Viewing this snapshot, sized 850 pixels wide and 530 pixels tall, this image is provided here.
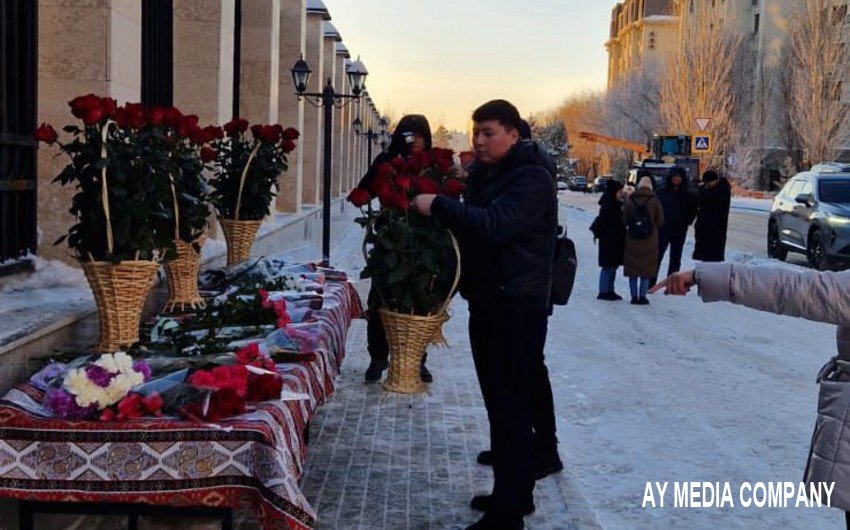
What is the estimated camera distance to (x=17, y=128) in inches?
257

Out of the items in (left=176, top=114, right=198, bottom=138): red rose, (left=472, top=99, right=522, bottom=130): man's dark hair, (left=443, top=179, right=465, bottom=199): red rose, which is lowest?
(left=443, top=179, right=465, bottom=199): red rose

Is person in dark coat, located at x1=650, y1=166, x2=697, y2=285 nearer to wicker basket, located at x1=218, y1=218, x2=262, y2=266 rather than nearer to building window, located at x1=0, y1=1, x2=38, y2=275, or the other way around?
wicker basket, located at x1=218, y1=218, x2=262, y2=266

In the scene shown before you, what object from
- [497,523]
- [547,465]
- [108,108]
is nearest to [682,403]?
[547,465]

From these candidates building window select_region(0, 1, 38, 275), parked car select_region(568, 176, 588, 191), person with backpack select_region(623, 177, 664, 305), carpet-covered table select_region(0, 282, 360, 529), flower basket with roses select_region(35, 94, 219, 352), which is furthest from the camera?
parked car select_region(568, 176, 588, 191)

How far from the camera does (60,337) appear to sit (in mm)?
5164

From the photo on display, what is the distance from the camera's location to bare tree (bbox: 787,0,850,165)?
48156mm

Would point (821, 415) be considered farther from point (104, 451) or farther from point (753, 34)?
point (753, 34)

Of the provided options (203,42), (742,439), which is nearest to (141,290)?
(742,439)

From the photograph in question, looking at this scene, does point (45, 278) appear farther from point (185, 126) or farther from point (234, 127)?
point (234, 127)

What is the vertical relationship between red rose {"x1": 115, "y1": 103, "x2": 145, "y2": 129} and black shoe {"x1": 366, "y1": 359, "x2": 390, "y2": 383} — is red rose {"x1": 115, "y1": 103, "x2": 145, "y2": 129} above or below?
above

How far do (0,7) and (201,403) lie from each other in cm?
375

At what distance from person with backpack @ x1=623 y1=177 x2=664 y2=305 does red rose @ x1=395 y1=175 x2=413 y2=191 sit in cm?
874

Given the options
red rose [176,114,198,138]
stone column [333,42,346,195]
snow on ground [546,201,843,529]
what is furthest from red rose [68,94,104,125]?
stone column [333,42,346,195]

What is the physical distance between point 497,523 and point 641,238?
365 inches
